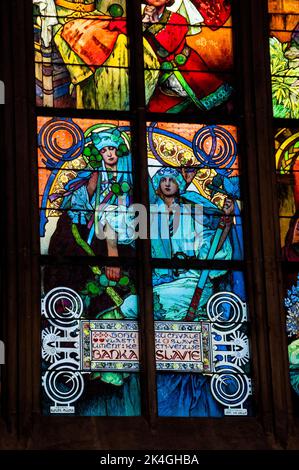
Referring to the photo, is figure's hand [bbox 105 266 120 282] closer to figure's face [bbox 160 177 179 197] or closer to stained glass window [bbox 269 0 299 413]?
figure's face [bbox 160 177 179 197]

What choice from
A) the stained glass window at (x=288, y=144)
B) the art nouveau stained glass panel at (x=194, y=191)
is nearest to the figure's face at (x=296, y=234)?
the stained glass window at (x=288, y=144)

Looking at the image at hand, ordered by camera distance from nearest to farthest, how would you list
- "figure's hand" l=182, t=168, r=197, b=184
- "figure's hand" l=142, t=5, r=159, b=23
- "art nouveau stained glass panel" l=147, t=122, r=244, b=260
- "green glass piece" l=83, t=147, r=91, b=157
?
"art nouveau stained glass panel" l=147, t=122, r=244, b=260 → "green glass piece" l=83, t=147, r=91, b=157 → "figure's hand" l=182, t=168, r=197, b=184 → "figure's hand" l=142, t=5, r=159, b=23

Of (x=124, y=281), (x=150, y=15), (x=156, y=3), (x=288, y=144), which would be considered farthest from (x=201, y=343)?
(x=156, y=3)

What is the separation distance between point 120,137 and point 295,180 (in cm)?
149

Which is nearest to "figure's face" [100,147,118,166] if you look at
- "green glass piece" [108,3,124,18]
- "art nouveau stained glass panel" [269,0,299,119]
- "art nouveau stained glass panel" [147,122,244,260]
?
"art nouveau stained glass panel" [147,122,244,260]

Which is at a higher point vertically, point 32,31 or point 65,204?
point 32,31

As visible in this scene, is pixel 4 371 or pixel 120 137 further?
pixel 120 137

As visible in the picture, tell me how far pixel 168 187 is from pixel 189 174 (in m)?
0.23

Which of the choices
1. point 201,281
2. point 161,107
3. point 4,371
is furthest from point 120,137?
point 4,371

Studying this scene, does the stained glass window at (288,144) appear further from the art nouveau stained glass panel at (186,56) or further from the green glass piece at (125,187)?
the green glass piece at (125,187)

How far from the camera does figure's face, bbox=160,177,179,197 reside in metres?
14.8

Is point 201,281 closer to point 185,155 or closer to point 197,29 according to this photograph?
point 185,155

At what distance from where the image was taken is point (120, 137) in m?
14.9

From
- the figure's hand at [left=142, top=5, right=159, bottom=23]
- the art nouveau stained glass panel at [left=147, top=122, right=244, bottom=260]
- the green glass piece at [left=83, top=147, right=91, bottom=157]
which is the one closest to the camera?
the art nouveau stained glass panel at [left=147, top=122, right=244, bottom=260]
